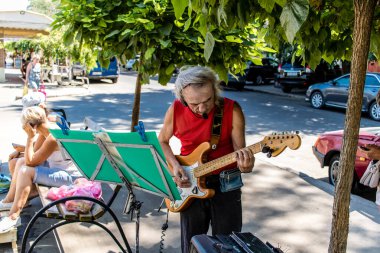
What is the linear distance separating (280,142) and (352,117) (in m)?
0.60

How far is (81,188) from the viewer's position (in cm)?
390

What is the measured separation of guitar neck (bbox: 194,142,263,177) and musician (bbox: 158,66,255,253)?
79 millimetres

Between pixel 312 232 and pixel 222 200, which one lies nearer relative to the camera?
pixel 222 200

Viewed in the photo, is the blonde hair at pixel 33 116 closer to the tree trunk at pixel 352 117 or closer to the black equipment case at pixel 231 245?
the black equipment case at pixel 231 245

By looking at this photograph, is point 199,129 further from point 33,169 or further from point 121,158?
point 33,169

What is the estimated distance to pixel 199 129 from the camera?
9.32 ft

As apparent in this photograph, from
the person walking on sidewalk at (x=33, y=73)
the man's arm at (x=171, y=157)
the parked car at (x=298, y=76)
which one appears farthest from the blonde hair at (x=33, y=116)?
the parked car at (x=298, y=76)

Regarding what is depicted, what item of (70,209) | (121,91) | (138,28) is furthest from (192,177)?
(121,91)

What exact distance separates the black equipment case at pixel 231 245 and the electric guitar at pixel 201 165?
1.87 feet

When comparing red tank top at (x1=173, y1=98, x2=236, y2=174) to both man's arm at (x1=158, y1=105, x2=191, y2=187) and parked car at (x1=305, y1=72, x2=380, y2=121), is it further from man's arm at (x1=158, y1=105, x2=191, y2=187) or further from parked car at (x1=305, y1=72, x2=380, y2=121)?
parked car at (x1=305, y1=72, x2=380, y2=121)

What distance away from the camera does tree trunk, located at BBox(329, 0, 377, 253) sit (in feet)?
6.13

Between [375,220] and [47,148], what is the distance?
3563 millimetres

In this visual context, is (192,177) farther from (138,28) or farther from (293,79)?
(293,79)

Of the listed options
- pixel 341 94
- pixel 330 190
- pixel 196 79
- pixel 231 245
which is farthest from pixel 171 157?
pixel 341 94
